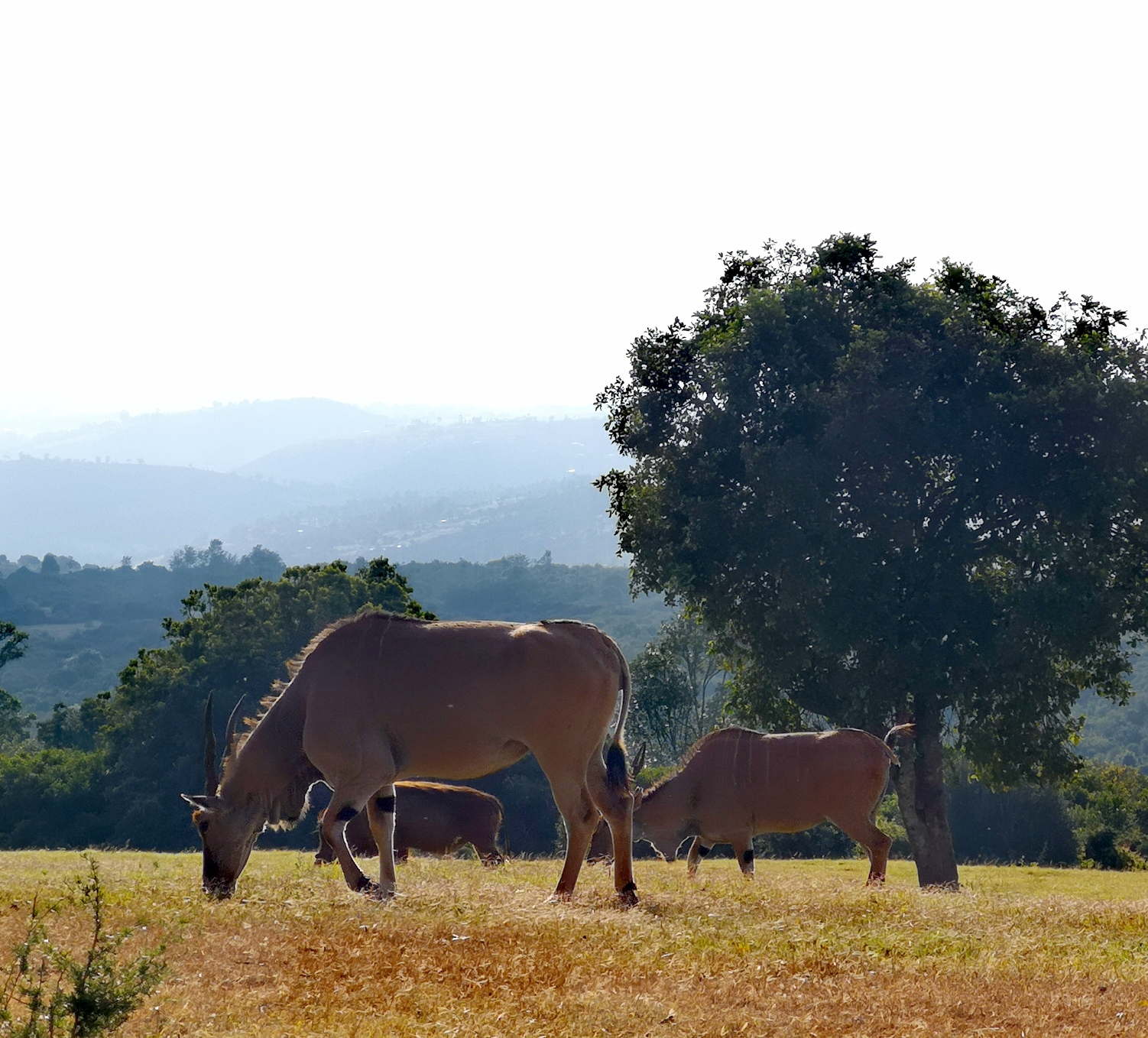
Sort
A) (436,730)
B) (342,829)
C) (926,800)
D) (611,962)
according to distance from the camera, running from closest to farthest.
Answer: (611,962)
(342,829)
(436,730)
(926,800)

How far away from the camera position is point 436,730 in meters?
14.5

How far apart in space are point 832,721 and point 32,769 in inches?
1550

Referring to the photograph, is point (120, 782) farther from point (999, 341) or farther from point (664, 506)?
point (999, 341)

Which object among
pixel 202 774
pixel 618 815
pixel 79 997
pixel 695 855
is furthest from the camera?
pixel 202 774

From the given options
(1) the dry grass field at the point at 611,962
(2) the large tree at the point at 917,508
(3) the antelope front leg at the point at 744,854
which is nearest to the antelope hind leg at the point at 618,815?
(1) the dry grass field at the point at 611,962

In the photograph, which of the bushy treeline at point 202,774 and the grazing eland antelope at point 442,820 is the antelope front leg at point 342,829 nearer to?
the grazing eland antelope at point 442,820

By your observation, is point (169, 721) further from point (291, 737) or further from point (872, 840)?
point (291, 737)

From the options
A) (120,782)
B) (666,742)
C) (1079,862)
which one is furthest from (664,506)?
(666,742)

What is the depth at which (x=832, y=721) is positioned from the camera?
27.8 metres

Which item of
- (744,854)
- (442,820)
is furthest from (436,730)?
(442,820)

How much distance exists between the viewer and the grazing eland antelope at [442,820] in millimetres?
26375

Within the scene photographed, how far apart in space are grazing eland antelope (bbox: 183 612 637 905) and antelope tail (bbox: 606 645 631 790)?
0.06 feet

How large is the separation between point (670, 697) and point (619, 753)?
54.8 metres

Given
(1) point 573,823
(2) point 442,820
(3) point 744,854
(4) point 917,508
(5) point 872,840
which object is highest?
(4) point 917,508
